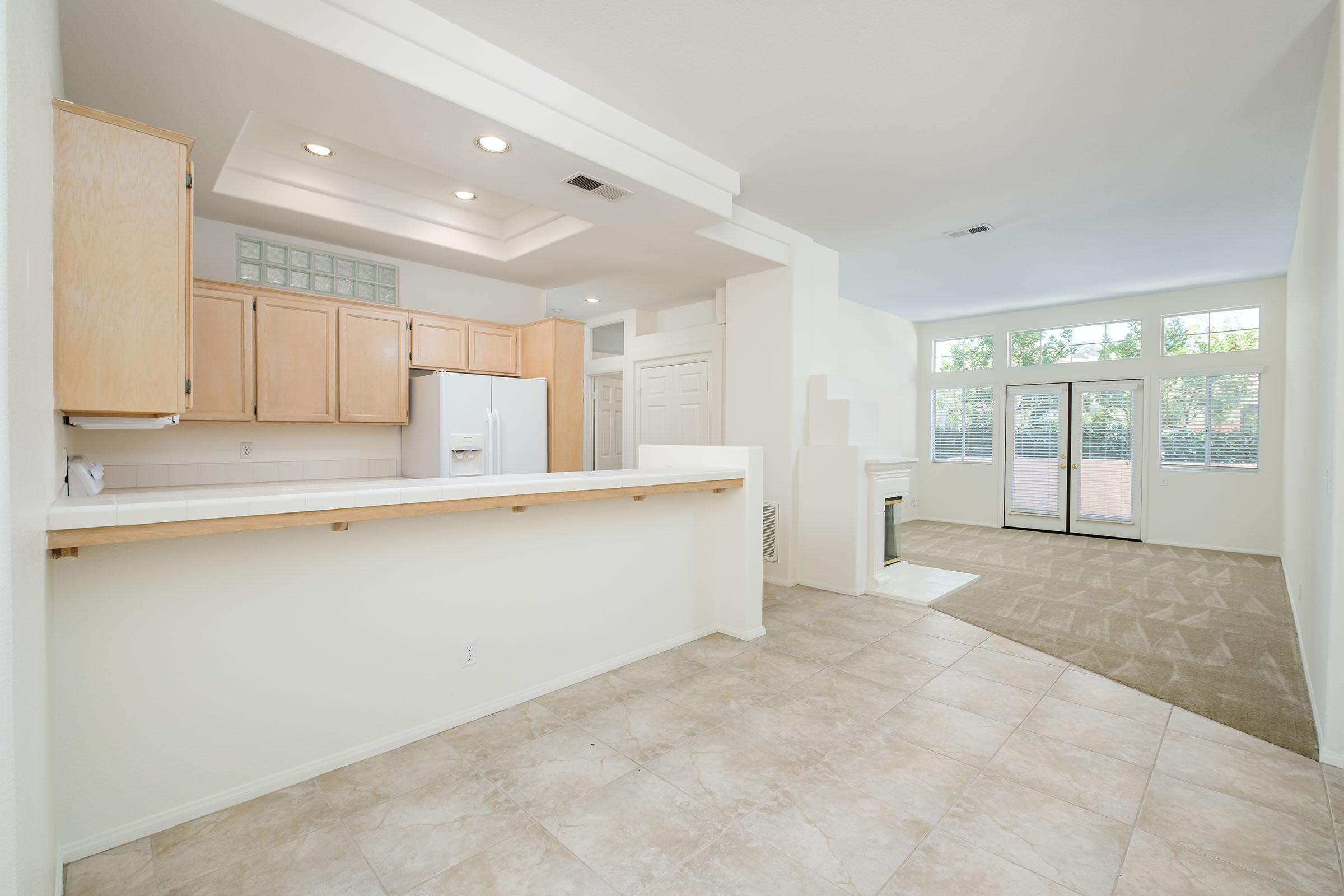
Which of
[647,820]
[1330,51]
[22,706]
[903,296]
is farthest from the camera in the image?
[903,296]

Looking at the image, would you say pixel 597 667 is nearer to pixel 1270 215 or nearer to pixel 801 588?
pixel 801 588

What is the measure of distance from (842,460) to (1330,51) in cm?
317

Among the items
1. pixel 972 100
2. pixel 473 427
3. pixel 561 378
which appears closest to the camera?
pixel 972 100

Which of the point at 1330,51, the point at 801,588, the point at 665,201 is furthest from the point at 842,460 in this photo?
the point at 1330,51

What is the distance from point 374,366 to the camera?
4.35 m

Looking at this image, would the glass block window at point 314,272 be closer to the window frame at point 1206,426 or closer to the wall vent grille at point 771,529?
the wall vent grille at point 771,529

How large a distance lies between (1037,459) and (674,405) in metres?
5.00

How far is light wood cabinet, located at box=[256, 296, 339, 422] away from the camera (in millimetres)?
3875

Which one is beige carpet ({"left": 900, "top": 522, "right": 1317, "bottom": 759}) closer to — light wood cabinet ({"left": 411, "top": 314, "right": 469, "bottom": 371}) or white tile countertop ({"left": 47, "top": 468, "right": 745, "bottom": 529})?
white tile countertop ({"left": 47, "top": 468, "right": 745, "bottom": 529})

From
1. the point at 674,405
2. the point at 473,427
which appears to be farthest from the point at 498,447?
the point at 674,405

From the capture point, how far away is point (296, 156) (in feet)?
12.1

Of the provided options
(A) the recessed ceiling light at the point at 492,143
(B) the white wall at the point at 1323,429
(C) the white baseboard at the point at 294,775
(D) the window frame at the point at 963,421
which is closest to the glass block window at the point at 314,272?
(A) the recessed ceiling light at the point at 492,143

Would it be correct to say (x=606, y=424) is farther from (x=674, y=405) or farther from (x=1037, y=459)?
(x=1037, y=459)

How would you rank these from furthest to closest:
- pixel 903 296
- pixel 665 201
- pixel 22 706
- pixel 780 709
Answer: pixel 903 296, pixel 665 201, pixel 780 709, pixel 22 706
